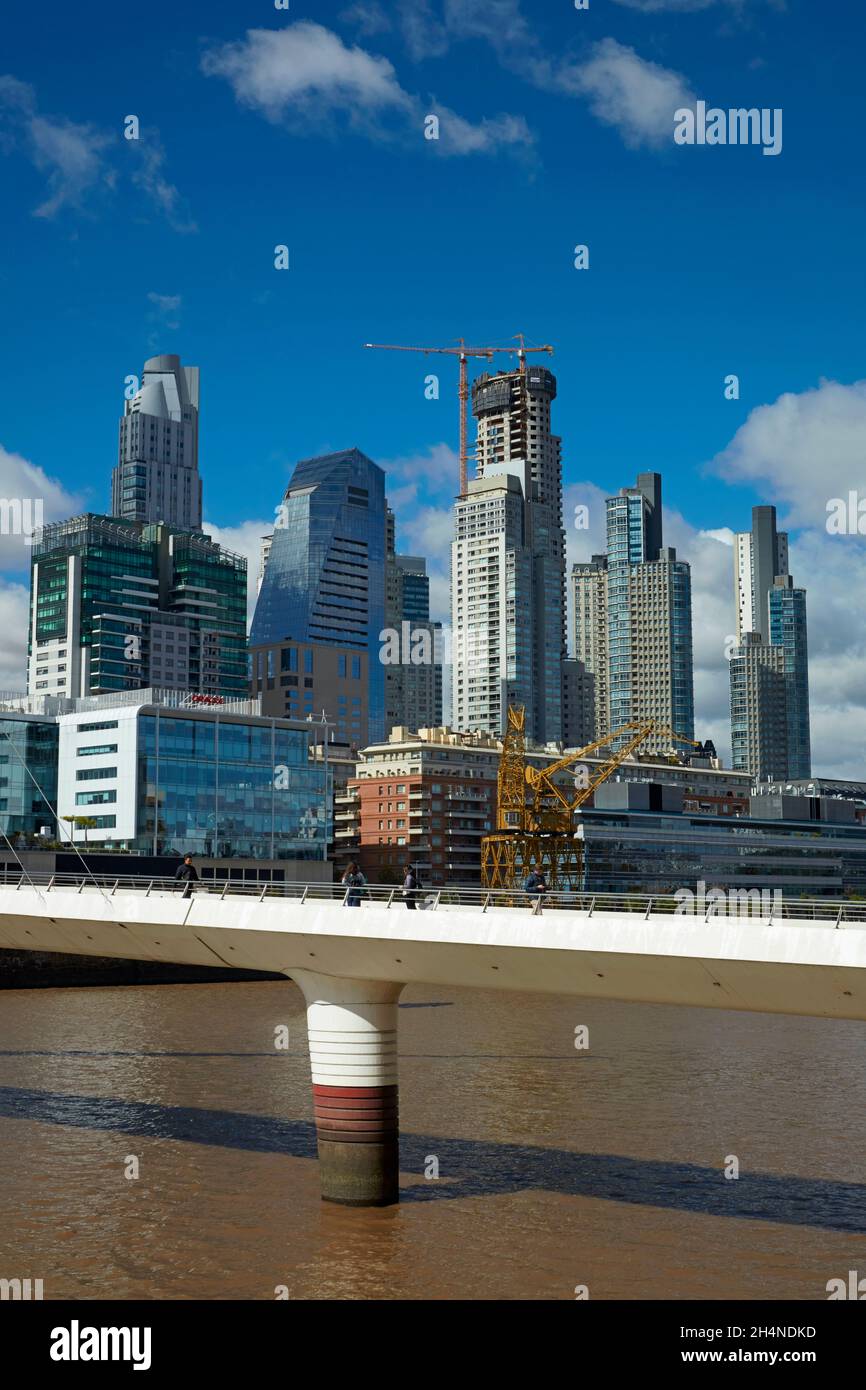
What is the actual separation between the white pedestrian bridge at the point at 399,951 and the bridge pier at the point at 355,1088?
0.02 metres

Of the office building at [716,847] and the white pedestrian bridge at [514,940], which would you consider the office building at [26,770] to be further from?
the white pedestrian bridge at [514,940]

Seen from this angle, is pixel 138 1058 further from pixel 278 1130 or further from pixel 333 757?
pixel 333 757

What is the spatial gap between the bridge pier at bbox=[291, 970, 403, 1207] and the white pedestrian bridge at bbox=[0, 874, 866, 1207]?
22 millimetres

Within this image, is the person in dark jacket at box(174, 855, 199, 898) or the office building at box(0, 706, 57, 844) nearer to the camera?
the person in dark jacket at box(174, 855, 199, 898)

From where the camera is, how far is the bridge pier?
24.2 metres

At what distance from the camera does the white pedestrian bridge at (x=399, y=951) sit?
20062mm

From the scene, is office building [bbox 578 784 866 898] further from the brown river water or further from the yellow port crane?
the brown river water

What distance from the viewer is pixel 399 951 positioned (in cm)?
2386

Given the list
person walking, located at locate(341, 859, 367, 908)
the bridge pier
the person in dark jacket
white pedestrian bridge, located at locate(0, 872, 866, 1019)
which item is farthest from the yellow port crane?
the bridge pier

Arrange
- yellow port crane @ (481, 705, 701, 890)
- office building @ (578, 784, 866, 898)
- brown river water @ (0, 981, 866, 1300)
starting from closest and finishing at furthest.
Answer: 1. brown river water @ (0, 981, 866, 1300)
2. yellow port crane @ (481, 705, 701, 890)
3. office building @ (578, 784, 866, 898)

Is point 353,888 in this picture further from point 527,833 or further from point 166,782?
point 527,833
